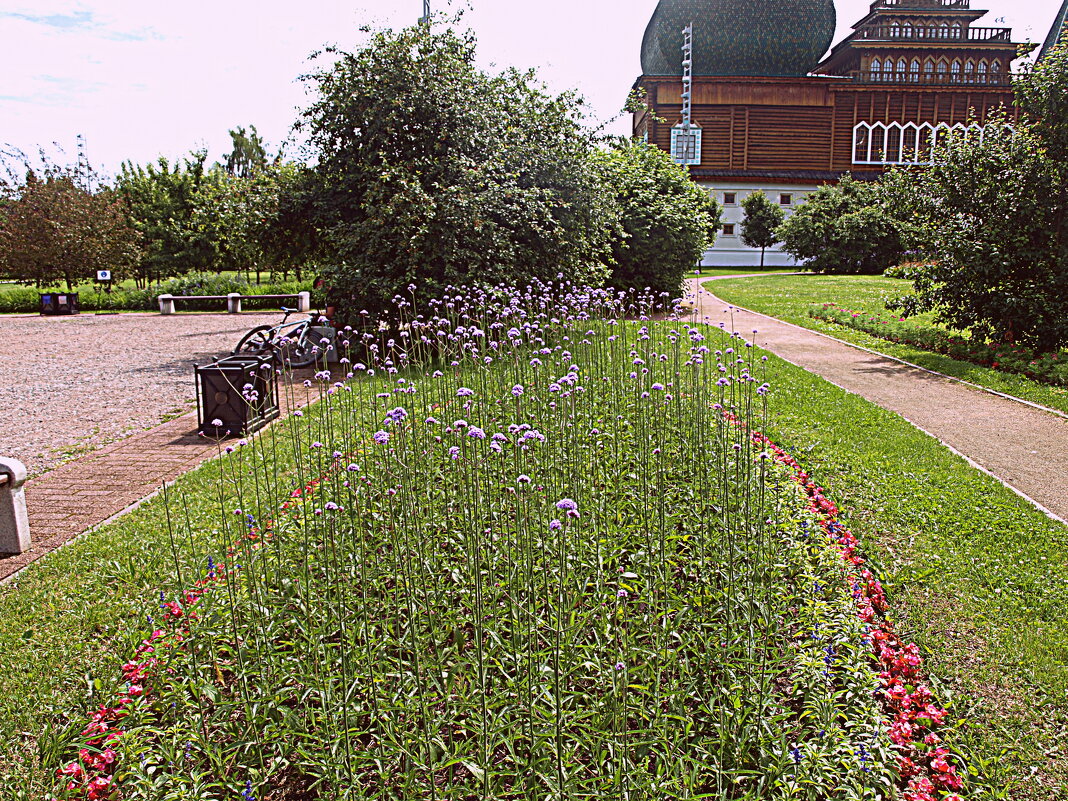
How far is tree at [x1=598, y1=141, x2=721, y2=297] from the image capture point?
655 inches

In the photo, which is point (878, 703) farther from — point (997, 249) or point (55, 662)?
point (997, 249)

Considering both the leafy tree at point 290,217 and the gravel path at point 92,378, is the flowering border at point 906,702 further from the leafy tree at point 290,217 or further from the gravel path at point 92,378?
the leafy tree at point 290,217

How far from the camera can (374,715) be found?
9.43 ft

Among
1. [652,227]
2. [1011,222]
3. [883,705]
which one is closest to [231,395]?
[883,705]

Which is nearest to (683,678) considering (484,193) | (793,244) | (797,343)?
(484,193)

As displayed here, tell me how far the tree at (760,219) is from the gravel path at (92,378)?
93.9ft

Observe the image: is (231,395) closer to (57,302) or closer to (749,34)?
(57,302)

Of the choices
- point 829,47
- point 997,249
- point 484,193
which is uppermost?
point 829,47

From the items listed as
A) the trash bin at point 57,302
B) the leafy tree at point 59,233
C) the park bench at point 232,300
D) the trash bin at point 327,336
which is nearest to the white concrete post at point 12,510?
the trash bin at point 327,336

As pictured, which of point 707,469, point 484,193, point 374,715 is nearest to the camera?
point 374,715

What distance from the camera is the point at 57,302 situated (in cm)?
2477

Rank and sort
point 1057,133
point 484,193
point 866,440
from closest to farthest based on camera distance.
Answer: point 866,440 < point 1057,133 < point 484,193

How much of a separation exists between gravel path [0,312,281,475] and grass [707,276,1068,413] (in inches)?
370

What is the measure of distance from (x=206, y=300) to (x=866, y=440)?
914 inches
